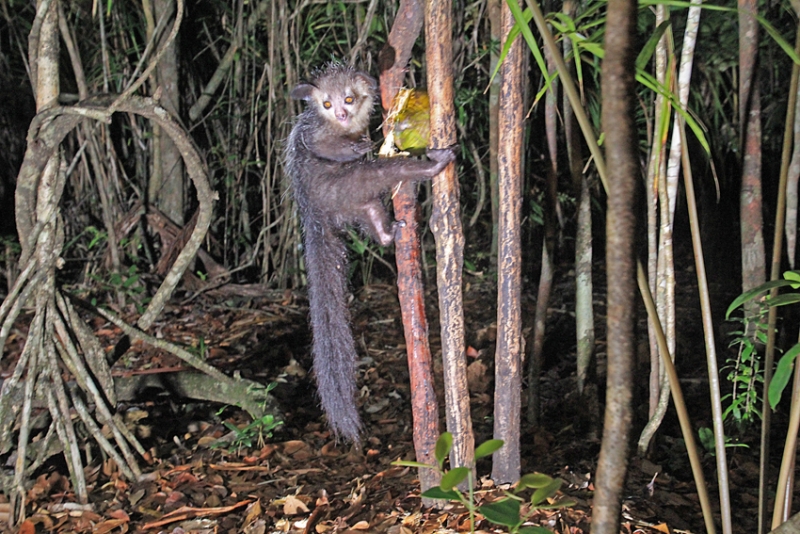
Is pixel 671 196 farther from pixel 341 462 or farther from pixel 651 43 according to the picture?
pixel 341 462

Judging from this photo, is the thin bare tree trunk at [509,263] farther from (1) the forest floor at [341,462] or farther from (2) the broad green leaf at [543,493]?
(2) the broad green leaf at [543,493]

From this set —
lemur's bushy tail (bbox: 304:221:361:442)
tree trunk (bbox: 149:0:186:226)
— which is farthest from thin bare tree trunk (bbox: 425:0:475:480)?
tree trunk (bbox: 149:0:186:226)

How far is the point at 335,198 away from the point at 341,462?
41.5 inches

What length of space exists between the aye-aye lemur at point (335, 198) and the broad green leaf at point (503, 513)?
1.25m

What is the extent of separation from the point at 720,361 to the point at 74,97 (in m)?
3.58

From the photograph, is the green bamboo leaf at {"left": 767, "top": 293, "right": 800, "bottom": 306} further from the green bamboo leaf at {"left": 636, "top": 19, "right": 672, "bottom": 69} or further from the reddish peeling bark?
the reddish peeling bark

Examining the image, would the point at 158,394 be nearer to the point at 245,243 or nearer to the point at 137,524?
the point at 137,524

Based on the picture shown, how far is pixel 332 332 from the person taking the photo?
8.39ft

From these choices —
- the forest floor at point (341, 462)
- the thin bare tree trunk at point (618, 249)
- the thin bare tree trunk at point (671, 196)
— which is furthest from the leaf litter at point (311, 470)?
the thin bare tree trunk at point (618, 249)

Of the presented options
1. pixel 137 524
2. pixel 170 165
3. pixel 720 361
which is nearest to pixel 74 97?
pixel 170 165

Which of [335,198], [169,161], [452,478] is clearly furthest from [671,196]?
[169,161]

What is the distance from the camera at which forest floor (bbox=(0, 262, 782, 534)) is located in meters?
2.02

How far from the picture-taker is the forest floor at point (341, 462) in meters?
2.02

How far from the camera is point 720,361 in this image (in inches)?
117
